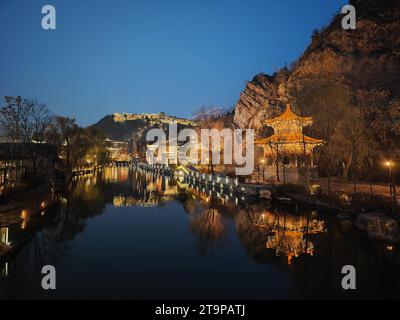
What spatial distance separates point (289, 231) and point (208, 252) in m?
5.50

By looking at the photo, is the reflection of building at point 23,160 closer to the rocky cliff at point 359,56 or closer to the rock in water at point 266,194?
the rock in water at point 266,194

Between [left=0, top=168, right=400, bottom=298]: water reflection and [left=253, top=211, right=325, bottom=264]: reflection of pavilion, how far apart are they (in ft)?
0.16

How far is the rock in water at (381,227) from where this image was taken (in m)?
14.9

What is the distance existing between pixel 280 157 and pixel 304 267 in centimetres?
2635

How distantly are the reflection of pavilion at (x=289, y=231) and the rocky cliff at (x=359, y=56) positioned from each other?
22.9 metres

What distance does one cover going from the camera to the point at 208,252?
14469 millimetres

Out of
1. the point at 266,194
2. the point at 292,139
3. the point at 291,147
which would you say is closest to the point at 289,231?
the point at 266,194

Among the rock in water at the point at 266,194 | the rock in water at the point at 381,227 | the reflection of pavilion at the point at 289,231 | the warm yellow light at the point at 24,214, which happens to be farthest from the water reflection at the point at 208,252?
the rock in water at the point at 266,194

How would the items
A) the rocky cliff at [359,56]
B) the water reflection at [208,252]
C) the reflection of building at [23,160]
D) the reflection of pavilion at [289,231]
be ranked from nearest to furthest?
the water reflection at [208,252] < the reflection of pavilion at [289,231] < the reflection of building at [23,160] < the rocky cliff at [359,56]

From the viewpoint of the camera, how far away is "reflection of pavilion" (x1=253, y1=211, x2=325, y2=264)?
14.1 m

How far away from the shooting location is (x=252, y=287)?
33.8ft

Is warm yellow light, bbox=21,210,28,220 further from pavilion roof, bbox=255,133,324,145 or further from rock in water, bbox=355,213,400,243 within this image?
pavilion roof, bbox=255,133,324,145

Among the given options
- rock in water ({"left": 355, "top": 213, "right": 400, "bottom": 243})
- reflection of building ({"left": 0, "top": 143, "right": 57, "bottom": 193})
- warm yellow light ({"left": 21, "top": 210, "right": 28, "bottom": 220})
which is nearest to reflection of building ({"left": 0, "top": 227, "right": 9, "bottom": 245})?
warm yellow light ({"left": 21, "top": 210, "right": 28, "bottom": 220})

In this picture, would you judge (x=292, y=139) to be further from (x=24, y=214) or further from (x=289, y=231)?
(x=24, y=214)
